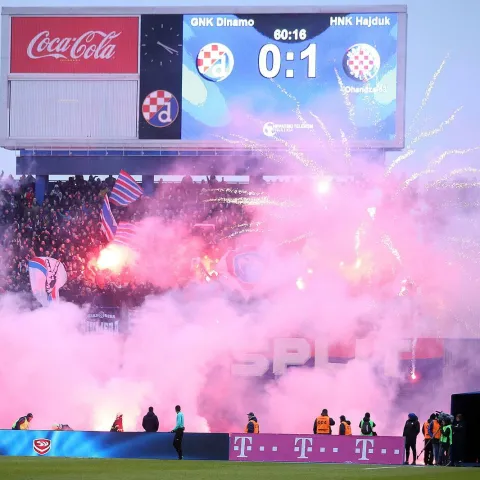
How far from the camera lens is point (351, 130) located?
41.6 metres

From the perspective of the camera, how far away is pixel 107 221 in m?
41.9

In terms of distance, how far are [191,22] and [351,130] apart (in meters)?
6.55

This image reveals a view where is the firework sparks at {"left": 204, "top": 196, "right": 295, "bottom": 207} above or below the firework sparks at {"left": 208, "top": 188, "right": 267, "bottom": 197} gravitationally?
below

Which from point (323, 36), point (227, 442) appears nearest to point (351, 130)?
point (323, 36)

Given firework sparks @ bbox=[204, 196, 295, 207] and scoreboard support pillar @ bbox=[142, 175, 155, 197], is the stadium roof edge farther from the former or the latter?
firework sparks @ bbox=[204, 196, 295, 207]

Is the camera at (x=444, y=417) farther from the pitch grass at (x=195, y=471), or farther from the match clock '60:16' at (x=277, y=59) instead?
the match clock '60:16' at (x=277, y=59)

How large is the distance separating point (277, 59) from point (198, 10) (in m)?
3.14

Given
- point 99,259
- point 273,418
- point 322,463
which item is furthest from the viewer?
point 99,259

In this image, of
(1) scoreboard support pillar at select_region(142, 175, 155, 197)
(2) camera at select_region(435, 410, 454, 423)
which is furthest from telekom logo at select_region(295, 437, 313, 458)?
(1) scoreboard support pillar at select_region(142, 175, 155, 197)

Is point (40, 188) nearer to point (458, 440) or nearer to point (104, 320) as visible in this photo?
point (104, 320)

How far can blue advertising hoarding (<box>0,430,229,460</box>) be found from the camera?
27750 millimetres

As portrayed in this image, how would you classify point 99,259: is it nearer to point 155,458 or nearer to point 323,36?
point 323,36

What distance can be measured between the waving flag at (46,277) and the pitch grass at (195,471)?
13.3 meters

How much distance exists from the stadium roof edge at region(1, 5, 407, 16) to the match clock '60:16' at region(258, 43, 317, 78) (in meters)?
1.23
